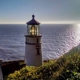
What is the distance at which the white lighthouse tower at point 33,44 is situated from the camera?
13266mm

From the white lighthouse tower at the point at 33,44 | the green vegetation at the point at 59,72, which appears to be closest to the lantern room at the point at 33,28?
the white lighthouse tower at the point at 33,44

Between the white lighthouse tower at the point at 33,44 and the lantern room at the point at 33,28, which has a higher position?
the lantern room at the point at 33,28

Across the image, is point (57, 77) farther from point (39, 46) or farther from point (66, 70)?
point (39, 46)

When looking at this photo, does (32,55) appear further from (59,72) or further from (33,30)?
(59,72)

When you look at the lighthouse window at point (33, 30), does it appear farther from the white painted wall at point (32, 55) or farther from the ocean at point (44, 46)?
the ocean at point (44, 46)

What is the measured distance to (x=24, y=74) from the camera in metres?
5.85

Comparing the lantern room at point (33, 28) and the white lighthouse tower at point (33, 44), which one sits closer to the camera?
the white lighthouse tower at point (33, 44)

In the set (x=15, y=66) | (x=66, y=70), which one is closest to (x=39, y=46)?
(x=15, y=66)

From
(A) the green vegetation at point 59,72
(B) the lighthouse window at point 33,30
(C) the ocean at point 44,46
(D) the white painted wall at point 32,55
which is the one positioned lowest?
(C) the ocean at point 44,46

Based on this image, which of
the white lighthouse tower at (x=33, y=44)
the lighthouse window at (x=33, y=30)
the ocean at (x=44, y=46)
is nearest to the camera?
the white lighthouse tower at (x=33, y=44)

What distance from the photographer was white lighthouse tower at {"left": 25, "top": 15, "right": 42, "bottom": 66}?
43.5ft

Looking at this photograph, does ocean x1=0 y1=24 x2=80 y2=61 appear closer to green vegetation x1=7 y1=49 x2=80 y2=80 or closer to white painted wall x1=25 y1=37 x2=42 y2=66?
green vegetation x1=7 y1=49 x2=80 y2=80

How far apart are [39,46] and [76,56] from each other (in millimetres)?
8023

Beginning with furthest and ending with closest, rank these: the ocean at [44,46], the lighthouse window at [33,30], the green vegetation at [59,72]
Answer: the ocean at [44,46] < the lighthouse window at [33,30] < the green vegetation at [59,72]
